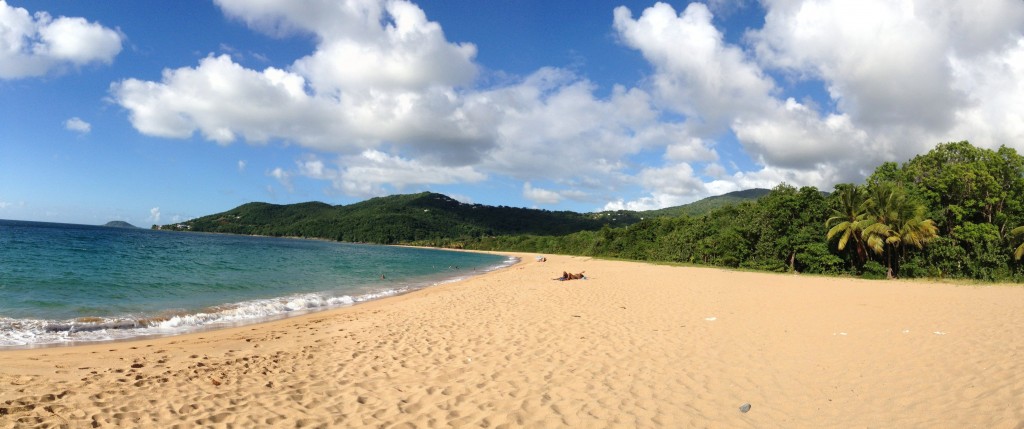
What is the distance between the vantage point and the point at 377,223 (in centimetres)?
16438

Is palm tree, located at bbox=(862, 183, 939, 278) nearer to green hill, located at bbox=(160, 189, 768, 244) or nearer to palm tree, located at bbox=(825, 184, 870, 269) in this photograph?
palm tree, located at bbox=(825, 184, 870, 269)

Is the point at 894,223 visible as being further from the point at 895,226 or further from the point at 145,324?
the point at 145,324

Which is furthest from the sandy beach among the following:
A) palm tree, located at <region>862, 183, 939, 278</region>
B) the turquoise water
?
palm tree, located at <region>862, 183, 939, 278</region>

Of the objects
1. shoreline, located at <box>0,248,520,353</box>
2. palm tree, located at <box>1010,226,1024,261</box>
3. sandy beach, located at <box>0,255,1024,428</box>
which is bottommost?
shoreline, located at <box>0,248,520,353</box>

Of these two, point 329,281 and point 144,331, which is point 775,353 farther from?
point 329,281

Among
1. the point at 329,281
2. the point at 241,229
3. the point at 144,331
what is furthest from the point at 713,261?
the point at 241,229

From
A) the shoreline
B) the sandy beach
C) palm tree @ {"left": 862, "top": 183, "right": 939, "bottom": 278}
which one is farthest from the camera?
palm tree @ {"left": 862, "top": 183, "right": 939, "bottom": 278}

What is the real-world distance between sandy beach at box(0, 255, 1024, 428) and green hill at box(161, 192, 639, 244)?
14841 cm

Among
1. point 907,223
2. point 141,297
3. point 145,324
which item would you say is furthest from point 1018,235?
point 141,297

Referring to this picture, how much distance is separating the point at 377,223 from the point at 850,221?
500 ft

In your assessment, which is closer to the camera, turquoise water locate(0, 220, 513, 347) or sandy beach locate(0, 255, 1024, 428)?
sandy beach locate(0, 255, 1024, 428)

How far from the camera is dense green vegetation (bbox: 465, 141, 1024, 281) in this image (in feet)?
85.8

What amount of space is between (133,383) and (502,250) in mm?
120608

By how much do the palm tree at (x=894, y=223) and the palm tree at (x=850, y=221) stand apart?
56 centimetres
